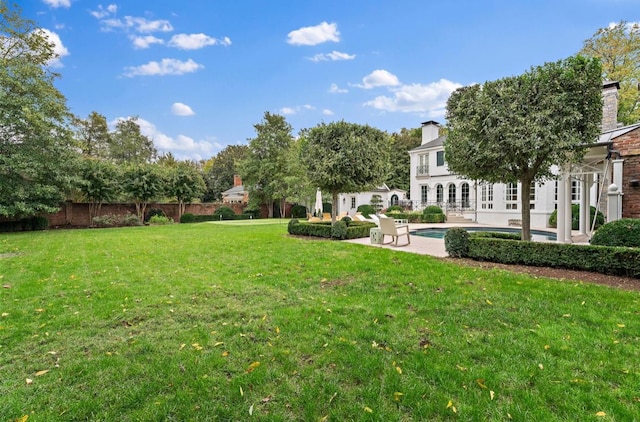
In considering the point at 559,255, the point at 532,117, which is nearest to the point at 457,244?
the point at 559,255

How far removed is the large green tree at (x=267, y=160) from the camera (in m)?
28.7

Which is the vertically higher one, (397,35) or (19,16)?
(19,16)

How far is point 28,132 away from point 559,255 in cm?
2196

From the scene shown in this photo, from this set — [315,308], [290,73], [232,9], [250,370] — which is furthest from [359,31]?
[250,370]

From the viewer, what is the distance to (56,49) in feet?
60.8

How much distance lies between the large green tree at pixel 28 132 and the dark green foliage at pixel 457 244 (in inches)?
730

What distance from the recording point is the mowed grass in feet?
7.33

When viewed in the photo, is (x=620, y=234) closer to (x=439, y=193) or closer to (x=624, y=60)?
(x=439, y=193)

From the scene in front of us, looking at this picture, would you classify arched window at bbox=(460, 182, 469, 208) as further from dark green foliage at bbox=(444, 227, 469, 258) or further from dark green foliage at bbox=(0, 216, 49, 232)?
dark green foliage at bbox=(0, 216, 49, 232)

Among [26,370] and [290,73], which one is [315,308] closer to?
[26,370]

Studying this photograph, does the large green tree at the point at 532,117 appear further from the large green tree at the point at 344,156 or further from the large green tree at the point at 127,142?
the large green tree at the point at 127,142

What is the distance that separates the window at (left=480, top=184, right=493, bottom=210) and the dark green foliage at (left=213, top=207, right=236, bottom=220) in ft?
65.1

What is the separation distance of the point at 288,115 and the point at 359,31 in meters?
18.2

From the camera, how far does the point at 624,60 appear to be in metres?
20.5
